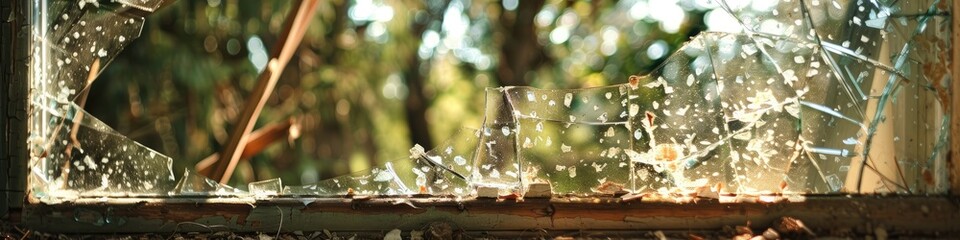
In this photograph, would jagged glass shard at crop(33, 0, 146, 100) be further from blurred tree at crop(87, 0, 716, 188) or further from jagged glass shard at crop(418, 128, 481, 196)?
blurred tree at crop(87, 0, 716, 188)

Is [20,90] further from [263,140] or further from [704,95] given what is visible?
[263,140]

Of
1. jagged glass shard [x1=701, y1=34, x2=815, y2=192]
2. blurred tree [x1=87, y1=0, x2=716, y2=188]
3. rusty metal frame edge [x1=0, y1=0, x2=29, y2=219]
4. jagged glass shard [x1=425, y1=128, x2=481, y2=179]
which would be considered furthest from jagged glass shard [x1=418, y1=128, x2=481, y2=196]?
blurred tree [x1=87, y1=0, x2=716, y2=188]

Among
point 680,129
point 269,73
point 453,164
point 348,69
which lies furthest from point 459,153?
point 348,69

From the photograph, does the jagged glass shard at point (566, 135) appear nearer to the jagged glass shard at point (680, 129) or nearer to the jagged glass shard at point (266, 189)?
the jagged glass shard at point (680, 129)

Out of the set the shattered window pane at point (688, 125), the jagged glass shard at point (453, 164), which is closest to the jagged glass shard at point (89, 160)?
the shattered window pane at point (688, 125)

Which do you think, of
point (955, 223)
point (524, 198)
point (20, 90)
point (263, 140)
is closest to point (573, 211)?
point (524, 198)

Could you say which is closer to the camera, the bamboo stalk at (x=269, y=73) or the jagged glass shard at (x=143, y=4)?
the jagged glass shard at (x=143, y=4)

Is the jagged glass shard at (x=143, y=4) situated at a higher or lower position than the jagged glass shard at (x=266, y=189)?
higher
